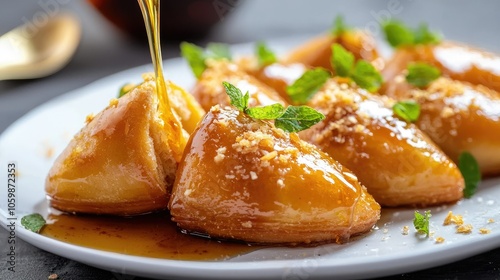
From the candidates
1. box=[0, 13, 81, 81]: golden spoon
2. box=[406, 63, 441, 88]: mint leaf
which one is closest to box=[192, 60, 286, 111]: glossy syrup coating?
box=[406, 63, 441, 88]: mint leaf

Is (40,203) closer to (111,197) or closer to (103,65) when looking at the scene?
(111,197)

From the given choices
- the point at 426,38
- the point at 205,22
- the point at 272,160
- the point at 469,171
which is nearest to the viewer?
the point at 272,160

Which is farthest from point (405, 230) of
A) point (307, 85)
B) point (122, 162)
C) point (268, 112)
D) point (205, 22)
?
point (205, 22)

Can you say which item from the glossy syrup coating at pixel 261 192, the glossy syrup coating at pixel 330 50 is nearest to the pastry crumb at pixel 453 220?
the glossy syrup coating at pixel 261 192

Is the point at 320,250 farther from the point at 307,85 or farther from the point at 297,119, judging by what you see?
the point at 307,85

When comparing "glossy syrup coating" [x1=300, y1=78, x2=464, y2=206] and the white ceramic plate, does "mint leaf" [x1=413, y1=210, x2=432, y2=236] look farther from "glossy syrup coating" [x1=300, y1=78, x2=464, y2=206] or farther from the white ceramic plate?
"glossy syrup coating" [x1=300, y1=78, x2=464, y2=206]

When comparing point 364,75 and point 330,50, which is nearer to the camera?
point 364,75
